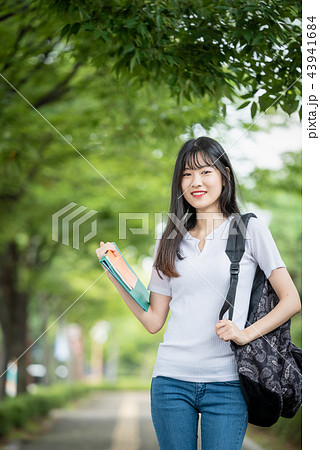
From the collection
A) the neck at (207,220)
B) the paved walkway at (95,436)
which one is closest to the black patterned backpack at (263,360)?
the neck at (207,220)

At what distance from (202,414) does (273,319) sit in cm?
46

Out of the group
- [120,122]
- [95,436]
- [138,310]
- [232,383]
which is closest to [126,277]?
Answer: [138,310]

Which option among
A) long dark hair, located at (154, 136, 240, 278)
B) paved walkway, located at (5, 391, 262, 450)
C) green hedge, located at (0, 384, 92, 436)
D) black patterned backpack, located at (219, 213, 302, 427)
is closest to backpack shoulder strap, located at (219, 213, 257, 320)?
black patterned backpack, located at (219, 213, 302, 427)

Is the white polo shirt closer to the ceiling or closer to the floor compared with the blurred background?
closer to the floor

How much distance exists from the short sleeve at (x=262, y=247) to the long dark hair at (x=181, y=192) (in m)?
0.23

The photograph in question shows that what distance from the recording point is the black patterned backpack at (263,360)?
232 cm

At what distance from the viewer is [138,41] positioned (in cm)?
386

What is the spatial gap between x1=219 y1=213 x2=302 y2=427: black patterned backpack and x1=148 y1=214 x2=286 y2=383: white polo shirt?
3 centimetres

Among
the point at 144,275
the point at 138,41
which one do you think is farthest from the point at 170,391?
the point at 144,275

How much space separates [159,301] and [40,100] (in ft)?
19.3

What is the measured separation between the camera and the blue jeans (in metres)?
2.33

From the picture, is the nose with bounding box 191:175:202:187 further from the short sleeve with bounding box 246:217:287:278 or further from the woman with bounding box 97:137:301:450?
the short sleeve with bounding box 246:217:287:278

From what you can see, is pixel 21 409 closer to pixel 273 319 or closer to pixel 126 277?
pixel 126 277

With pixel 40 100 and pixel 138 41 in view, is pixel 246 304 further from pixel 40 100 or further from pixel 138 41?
pixel 40 100
